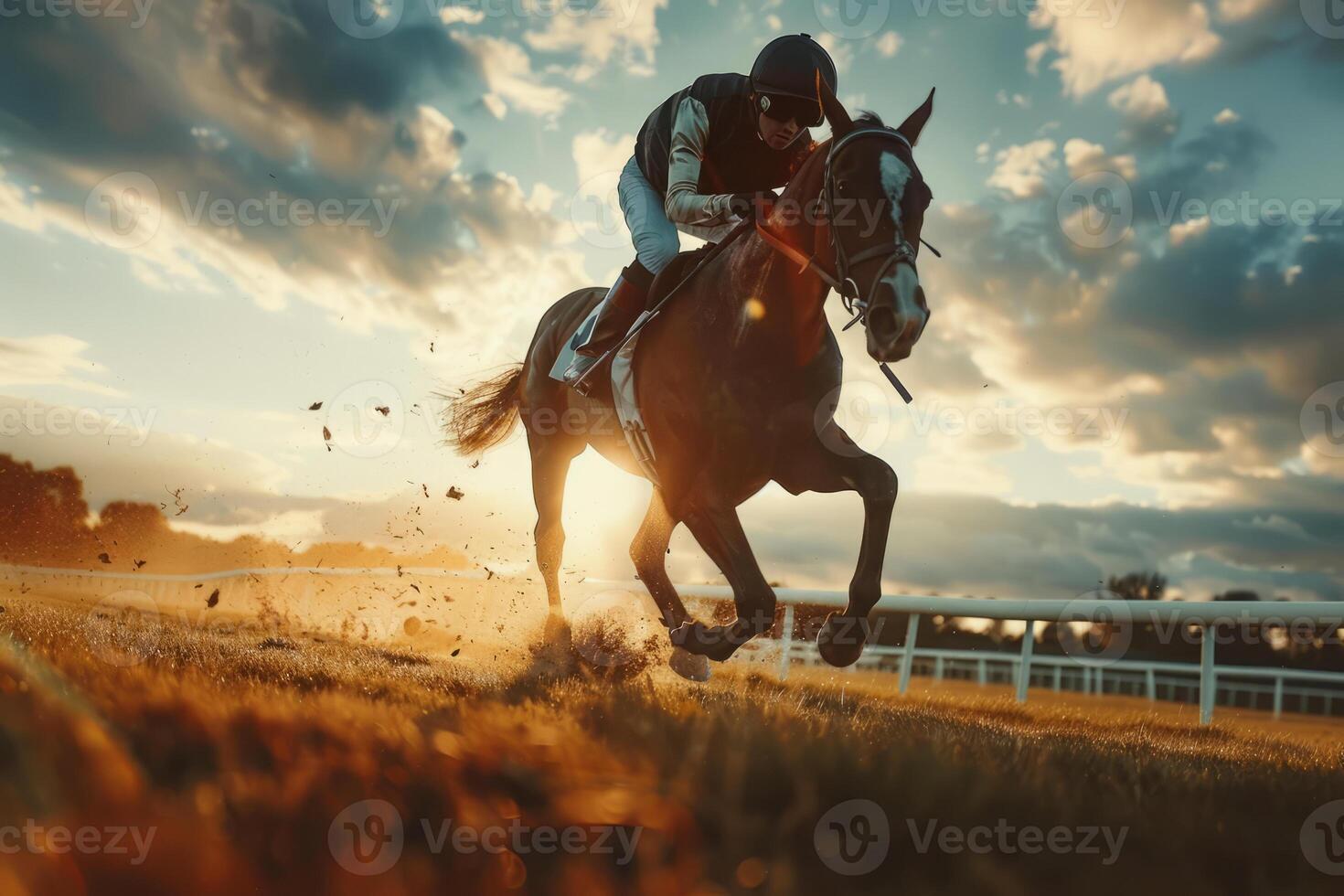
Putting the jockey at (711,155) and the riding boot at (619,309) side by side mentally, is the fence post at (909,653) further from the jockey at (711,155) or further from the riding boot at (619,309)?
the jockey at (711,155)

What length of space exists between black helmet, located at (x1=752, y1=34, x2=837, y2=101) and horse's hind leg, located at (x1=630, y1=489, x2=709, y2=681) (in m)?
2.31

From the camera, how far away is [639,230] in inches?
193

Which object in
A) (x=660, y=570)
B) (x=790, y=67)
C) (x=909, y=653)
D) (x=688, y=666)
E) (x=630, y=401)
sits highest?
(x=790, y=67)

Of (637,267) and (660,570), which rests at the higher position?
(637,267)

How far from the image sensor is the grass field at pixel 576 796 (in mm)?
Answer: 1558

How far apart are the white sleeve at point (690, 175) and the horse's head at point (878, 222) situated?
567mm

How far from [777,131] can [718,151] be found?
13.6 inches

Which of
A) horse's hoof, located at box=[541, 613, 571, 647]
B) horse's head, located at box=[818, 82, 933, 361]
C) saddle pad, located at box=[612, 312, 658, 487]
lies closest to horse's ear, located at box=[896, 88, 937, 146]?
horse's head, located at box=[818, 82, 933, 361]

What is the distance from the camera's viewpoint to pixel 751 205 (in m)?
3.96

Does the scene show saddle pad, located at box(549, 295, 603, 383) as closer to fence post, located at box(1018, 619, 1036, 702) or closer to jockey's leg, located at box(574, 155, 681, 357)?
jockey's leg, located at box(574, 155, 681, 357)

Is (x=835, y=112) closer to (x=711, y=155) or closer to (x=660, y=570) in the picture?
(x=711, y=155)

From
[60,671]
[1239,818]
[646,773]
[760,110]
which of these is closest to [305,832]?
[646,773]

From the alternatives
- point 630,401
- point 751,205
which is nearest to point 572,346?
point 630,401

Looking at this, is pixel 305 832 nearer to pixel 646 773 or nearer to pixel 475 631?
pixel 646 773
